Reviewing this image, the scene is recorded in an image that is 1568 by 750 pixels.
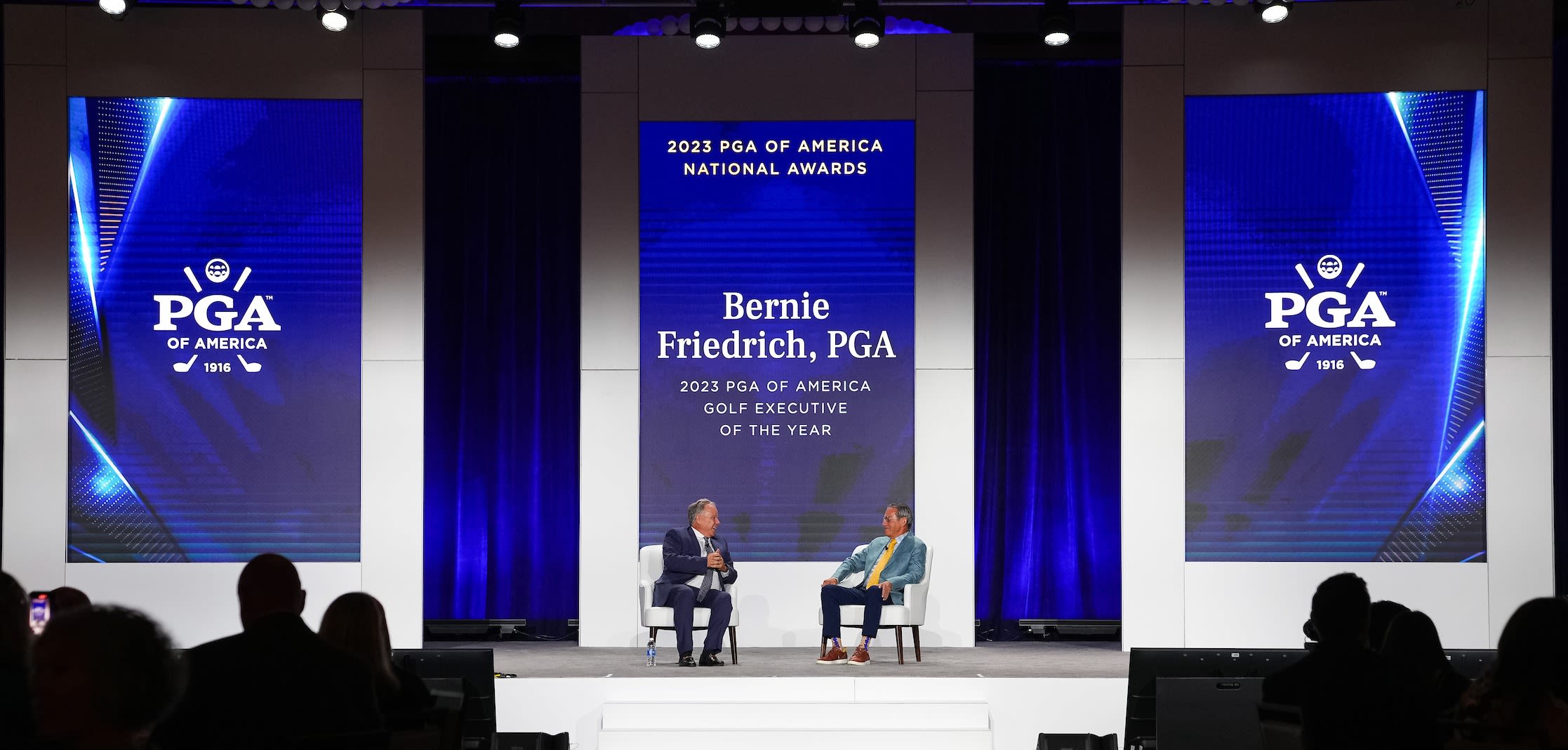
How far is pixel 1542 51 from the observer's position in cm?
815

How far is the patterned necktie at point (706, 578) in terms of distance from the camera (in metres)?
7.77

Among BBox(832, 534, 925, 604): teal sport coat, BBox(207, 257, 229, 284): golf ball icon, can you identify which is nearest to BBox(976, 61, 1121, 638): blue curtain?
BBox(832, 534, 925, 604): teal sport coat

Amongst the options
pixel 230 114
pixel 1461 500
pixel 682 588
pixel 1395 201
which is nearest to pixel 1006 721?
pixel 682 588

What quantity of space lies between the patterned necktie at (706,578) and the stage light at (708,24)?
112 inches

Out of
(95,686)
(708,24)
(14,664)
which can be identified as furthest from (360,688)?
(708,24)

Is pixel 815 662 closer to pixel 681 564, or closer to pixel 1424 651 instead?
pixel 681 564

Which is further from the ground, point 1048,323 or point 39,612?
point 1048,323

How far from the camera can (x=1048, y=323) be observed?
950 centimetres

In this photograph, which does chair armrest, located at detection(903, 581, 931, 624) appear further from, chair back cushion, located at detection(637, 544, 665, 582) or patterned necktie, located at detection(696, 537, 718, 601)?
chair back cushion, located at detection(637, 544, 665, 582)

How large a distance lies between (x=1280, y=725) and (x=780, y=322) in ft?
18.5

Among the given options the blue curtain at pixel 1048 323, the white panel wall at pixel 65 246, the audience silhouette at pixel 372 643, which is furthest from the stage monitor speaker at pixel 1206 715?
the white panel wall at pixel 65 246

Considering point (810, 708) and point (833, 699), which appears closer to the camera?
point (810, 708)

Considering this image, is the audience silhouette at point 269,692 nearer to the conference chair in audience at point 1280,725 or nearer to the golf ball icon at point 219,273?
the conference chair in audience at point 1280,725

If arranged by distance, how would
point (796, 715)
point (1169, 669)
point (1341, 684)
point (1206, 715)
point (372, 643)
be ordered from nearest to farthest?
point (1341, 684)
point (372, 643)
point (1206, 715)
point (1169, 669)
point (796, 715)
